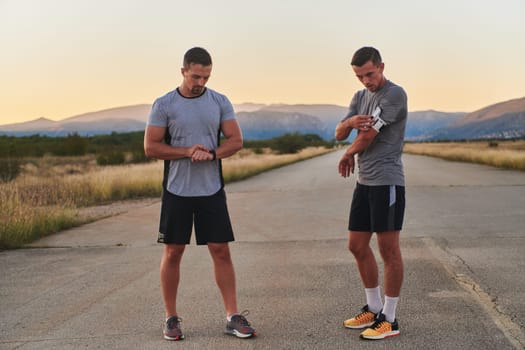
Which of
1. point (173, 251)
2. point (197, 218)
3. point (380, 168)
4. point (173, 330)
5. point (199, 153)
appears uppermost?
point (199, 153)

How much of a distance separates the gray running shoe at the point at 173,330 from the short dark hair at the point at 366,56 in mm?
2155

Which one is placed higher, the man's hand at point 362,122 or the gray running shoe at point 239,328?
the man's hand at point 362,122

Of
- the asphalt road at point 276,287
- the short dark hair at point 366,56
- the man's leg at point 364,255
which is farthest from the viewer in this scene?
the man's leg at point 364,255

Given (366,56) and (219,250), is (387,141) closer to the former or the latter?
(366,56)

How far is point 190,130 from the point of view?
391 cm

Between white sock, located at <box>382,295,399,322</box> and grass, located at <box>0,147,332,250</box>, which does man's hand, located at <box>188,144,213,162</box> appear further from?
grass, located at <box>0,147,332,250</box>

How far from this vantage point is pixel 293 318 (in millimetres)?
4363

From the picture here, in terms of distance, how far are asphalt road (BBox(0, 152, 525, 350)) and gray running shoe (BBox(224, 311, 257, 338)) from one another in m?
0.05

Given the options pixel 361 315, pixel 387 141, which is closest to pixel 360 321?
pixel 361 315

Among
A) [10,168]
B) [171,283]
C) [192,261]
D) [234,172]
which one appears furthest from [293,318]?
[10,168]

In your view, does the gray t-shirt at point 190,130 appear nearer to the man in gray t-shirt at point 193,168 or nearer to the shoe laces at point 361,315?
the man in gray t-shirt at point 193,168

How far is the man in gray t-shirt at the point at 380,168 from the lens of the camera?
3.77 m

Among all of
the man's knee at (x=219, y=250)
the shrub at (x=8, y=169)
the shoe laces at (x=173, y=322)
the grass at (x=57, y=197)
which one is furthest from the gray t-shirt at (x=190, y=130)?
the shrub at (x=8, y=169)

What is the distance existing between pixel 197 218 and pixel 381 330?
1.48 metres
